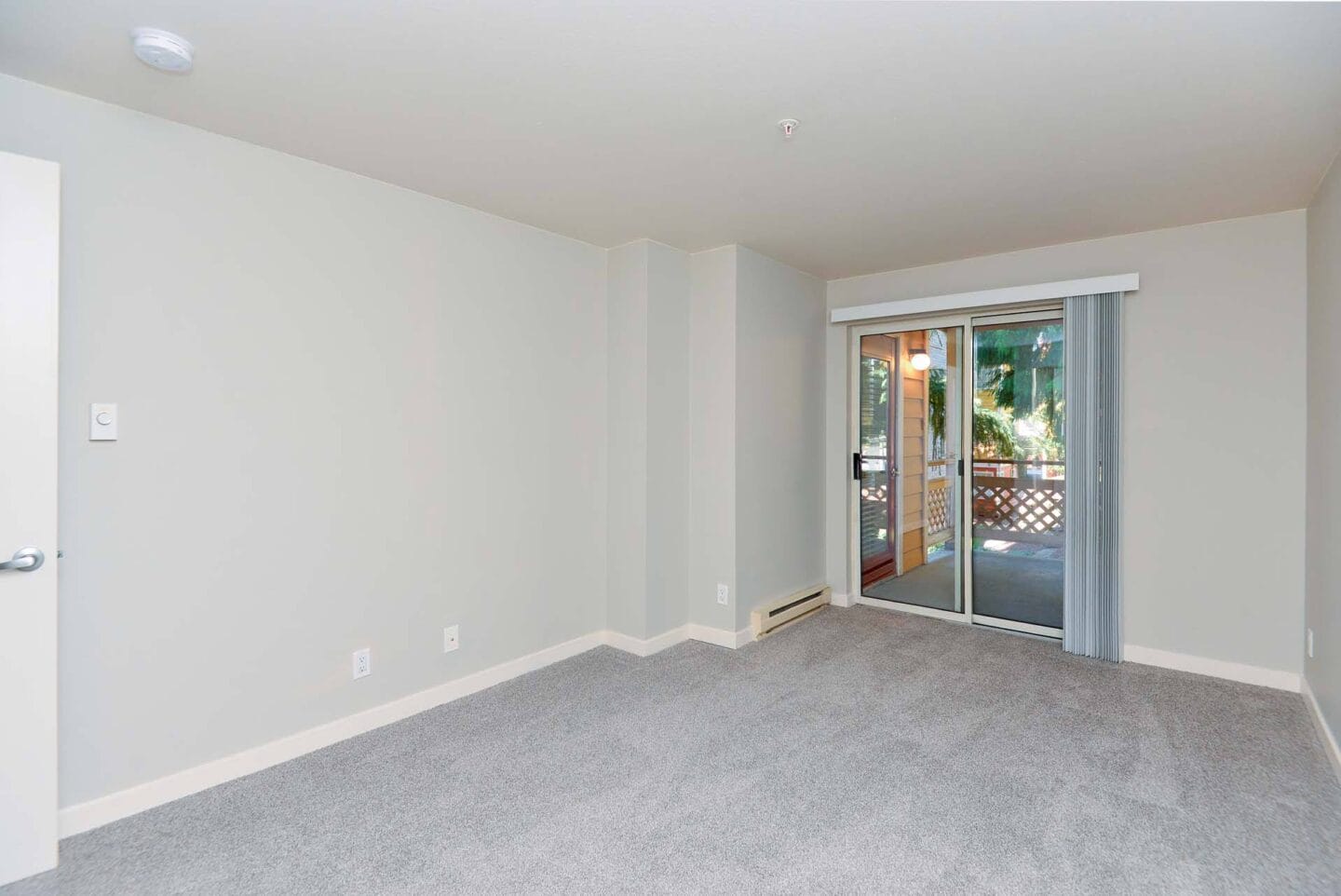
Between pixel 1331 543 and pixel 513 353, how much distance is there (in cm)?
362

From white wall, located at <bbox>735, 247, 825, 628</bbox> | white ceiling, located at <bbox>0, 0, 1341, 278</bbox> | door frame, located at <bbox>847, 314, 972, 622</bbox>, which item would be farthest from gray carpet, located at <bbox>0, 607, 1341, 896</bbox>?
white ceiling, located at <bbox>0, 0, 1341, 278</bbox>

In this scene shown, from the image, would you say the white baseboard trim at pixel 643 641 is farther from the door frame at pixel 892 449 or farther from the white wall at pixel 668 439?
the door frame at pixel 892 449

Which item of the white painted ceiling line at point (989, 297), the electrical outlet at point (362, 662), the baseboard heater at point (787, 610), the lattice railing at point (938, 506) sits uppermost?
the white painted ceiling line at point (989, 297)

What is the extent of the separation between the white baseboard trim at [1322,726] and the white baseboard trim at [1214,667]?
0.07m

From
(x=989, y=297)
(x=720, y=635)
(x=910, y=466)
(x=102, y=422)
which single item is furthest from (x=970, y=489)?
(x=102, y=422)

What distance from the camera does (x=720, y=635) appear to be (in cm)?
395

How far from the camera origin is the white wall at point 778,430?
4.00 meters

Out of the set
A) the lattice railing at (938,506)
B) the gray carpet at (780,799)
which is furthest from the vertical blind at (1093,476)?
the lattice railing at (938,506)

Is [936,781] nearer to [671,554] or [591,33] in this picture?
[671,554]

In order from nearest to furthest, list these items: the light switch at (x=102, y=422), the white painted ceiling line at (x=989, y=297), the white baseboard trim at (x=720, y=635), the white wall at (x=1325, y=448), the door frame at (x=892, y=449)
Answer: the light switch at (x=102, y=422) < the white wall at (x=1325, y=448) < the white painted ceiling line at (x=989, y=297) < the white baseboard trim at (x=720, y=635) < the door frame at (x=892, y=449)

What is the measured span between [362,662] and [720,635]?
1947 mm

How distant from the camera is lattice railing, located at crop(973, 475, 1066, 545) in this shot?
13.3 feet

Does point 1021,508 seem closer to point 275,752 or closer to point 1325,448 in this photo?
point 1325,448

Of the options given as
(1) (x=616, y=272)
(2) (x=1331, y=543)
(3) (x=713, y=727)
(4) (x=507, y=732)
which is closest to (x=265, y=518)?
(4) (x=507, y=732)
